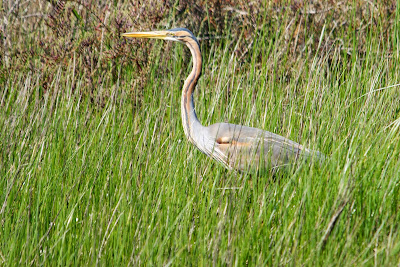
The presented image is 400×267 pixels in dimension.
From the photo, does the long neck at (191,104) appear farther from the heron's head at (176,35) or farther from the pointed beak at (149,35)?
the pointed beak at (149,35)

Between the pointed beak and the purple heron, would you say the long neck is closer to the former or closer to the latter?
the purple heron

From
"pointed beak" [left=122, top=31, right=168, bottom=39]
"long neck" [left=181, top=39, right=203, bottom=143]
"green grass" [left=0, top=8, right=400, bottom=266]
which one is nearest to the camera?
"green grass" [left=0, top=8, right=400, bottom=266]

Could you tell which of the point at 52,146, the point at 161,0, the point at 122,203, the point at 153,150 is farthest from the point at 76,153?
the point at 161,0

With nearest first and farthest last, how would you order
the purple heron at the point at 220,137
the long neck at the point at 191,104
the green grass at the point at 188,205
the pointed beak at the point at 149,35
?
1. the green grass at the point at 188,205
2. the purple heron at the point at 220,137
3. the long neck at the point at 191,104
4. the pointed beak at the point at 149,35

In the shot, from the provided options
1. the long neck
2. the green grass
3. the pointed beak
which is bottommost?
the green grass

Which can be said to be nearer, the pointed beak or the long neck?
the long neck

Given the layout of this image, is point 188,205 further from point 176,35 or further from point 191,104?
point 176,35

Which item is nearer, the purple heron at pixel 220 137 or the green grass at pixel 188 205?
the green grass at pixel 188 205

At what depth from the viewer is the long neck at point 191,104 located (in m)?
3.36

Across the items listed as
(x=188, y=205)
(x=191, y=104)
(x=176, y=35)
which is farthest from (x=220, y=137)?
(x=188, y=205)

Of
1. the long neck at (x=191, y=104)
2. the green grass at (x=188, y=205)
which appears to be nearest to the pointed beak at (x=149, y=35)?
the long neck at (x=191, y=104)

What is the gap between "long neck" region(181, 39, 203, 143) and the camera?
3.36 m

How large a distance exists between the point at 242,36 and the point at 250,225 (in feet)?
8.80

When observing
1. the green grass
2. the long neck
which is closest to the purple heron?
the long neck
